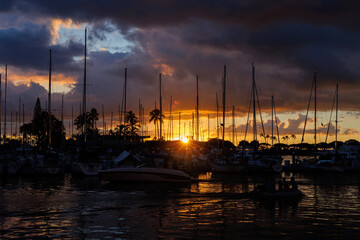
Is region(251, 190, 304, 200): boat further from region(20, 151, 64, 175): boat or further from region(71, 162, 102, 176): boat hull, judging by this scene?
region(20, 151, 64, 175): boat

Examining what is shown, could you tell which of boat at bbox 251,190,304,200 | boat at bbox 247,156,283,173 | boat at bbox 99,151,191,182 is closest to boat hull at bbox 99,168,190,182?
boat at bbox 99,151,191,182

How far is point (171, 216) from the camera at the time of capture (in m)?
23.5

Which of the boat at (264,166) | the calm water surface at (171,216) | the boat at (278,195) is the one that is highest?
the boat at (264,166)

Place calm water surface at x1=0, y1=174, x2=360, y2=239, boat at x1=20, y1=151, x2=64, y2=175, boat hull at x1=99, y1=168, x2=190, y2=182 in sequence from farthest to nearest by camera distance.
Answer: boat at x1=20, y1=151, x2=64, y2=175
boat hull at x1=99, y1=168, x2=190, y2=182
calm water surface at x1=0, y1=174, x2=360, y2=239

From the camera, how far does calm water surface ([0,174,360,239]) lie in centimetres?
1903

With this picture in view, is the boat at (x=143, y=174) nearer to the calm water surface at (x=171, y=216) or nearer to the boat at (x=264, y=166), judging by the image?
the calm water surface at (x=171, y=216)

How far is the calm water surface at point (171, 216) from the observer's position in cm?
1903

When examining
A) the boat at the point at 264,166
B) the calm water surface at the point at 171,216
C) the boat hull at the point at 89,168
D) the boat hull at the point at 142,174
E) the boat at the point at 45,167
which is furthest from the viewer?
the boat at the point at 264,166

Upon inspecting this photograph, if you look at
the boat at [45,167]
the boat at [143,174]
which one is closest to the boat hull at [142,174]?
the boat at [143,174]

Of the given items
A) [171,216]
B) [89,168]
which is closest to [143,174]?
[89,168]

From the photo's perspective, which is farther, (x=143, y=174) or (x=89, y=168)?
(x=89, y=168)

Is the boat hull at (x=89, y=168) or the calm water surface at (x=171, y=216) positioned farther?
the boat hull at (x=89, y=168)

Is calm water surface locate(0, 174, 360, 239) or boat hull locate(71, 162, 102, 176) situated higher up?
boat hull locate(71, 162, 102, 176)

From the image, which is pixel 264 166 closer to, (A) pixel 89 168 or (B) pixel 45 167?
(A) pixel 89 168
